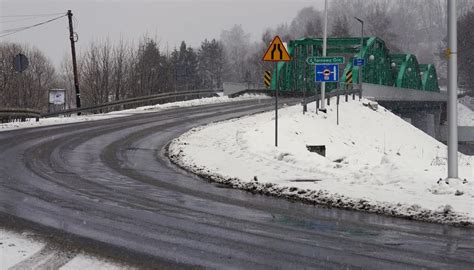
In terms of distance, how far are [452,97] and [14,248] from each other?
8.45 meters

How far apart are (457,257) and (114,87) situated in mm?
63432

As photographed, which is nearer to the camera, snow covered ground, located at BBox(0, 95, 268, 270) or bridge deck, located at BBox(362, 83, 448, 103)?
snow covered ground, located at BBox(0, 95, 268, 270)

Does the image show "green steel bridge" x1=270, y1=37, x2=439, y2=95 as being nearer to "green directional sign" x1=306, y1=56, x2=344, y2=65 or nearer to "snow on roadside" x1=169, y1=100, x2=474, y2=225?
"green directional sign" x1=306, y1=56, x2=344, y2=65

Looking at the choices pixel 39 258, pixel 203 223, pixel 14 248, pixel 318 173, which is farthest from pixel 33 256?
pixel 318 173

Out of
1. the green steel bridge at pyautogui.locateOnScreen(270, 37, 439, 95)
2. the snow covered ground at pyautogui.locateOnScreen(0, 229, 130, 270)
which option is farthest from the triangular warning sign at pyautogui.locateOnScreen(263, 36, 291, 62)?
the green steel bridge at pyautogui.locateOnScreen(270, 37, 439, 95)

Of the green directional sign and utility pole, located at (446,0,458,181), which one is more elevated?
the green directional sign

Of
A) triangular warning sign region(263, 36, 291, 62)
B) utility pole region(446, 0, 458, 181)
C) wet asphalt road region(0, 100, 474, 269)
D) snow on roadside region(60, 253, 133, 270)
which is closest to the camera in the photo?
snow on roadside region(60, 253, 133, 270)

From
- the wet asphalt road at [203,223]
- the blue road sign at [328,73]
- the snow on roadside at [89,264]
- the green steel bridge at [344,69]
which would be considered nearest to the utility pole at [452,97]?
the wet asphalt road at [203,223]

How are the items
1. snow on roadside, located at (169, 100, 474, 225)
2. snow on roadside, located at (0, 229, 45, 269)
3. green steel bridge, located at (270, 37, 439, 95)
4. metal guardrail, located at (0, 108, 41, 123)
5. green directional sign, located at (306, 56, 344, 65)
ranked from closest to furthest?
snow on roadside, located at (0, 229, 45, 269) < snow on roadside, located at (169, 100, 474, 225) < green directional sign, located at (306, 56, 344, 65) < metal guardrail, located at (0, 108, 41, 123) < green steel bridge, located at (270, 37, 439, 95)

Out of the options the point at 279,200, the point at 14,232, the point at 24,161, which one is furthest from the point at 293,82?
the point at 14,232

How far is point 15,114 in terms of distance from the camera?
1163 inches

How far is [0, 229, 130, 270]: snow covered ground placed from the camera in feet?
19.2

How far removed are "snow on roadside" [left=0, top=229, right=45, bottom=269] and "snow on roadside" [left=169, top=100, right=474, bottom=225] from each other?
5.05 meters

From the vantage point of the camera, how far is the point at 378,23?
13950 centimetres
